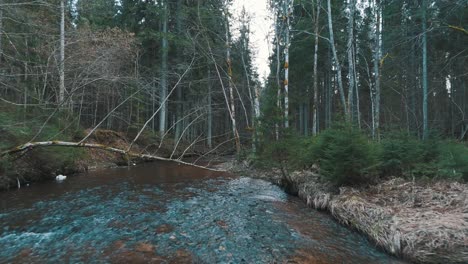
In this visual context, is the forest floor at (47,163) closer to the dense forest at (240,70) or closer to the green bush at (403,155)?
the dense forest at (240,70)

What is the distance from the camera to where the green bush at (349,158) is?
20.6ft

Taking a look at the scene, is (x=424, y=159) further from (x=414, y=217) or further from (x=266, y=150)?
(x=266, y=150)

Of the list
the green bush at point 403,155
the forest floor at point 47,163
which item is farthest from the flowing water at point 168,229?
the green bush at point 403,155

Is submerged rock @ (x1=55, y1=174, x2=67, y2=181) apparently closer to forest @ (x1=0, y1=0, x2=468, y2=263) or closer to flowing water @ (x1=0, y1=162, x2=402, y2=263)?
forest @ (x1=0, y1=0, x2=468, y2=263)

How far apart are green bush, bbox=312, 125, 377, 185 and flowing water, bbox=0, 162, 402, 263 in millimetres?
1076

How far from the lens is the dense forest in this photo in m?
7.29

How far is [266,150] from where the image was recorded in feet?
28.4

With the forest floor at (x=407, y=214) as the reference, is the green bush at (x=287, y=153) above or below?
above

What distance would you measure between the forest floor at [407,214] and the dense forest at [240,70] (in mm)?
687

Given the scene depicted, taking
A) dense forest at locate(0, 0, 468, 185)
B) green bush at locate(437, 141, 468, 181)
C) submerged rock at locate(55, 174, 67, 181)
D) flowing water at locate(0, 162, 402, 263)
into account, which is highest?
dense forest at locate(0, 0, 468, 185)

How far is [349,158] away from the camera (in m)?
6.28

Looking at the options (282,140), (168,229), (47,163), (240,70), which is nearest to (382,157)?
(282,140)

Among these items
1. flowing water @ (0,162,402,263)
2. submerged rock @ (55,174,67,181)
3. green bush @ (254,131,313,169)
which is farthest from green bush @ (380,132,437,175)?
submerged rock @ (55,174,67,181)

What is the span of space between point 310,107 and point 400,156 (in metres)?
25.6
